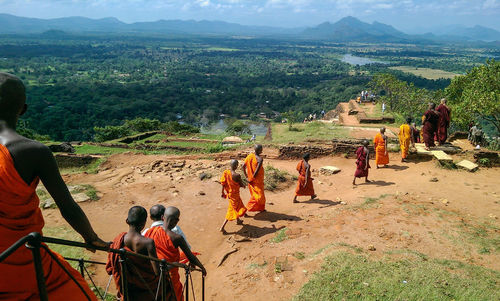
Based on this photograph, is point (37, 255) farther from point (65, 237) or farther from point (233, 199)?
point (65, 237)

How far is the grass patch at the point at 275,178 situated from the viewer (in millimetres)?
10672

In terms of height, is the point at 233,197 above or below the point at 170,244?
below

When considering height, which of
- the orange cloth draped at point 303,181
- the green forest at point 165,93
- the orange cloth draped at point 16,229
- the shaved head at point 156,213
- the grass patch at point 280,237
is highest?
the orange cloth draped at point 16,229

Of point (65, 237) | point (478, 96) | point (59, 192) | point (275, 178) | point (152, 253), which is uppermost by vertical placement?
point (59, 192)

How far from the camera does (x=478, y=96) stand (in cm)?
1591

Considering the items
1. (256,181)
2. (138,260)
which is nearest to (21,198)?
(138,260)

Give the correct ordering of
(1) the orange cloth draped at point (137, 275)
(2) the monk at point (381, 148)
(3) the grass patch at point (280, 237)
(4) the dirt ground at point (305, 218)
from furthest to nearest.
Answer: (2) the monk at point (381, 148), (3) the grass patch at point (280, 237), (4) the dirt ground at point (305, 218), (1) the orange cloth draped at point (137, 275)

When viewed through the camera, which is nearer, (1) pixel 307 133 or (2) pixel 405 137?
(2) pixel 405 137

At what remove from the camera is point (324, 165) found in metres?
12.8

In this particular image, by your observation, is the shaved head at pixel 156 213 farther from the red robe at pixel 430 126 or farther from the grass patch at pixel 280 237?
the red robe at pixel 430 126

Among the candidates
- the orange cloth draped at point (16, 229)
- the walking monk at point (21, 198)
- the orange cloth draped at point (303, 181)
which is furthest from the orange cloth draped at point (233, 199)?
the orange cloth draped at point (16, 229)

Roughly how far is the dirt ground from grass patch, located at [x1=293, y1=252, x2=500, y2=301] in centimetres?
33

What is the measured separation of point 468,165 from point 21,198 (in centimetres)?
1175

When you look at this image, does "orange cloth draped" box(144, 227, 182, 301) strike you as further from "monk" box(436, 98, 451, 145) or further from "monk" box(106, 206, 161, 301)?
"monk" box(436, 98, 451, 145)
